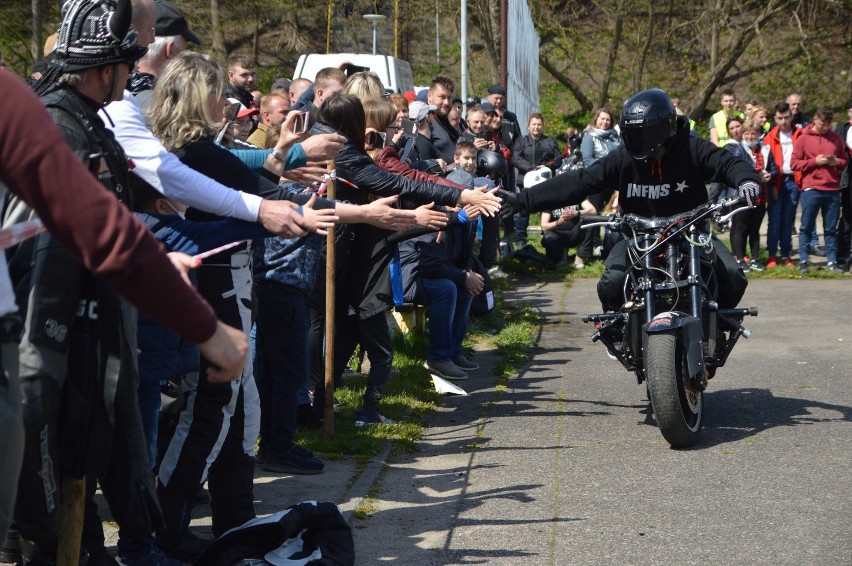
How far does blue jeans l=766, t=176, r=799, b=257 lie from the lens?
1470 cm

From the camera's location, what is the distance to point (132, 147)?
3.95 metres

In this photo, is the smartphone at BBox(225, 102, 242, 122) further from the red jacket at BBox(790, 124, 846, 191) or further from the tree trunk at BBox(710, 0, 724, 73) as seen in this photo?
the tree trunk at BBox(710, 0, 724, 73)

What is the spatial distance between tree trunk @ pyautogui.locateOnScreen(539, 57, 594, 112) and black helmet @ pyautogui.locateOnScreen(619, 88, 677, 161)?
2702cm

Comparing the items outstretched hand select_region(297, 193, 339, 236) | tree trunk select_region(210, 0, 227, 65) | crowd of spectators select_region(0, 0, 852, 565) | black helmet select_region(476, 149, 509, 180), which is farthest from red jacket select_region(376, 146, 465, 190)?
tree trunk select_region(210, 0, 227, 65)

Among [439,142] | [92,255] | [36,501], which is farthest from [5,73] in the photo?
[439,142]

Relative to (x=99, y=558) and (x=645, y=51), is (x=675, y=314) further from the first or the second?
(x=645, y=51)

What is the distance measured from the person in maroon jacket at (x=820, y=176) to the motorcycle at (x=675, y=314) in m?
7.79

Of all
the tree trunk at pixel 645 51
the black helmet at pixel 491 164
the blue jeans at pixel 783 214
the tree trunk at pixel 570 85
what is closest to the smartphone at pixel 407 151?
the black helmet at pixel 491 164

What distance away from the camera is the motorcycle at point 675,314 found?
6328 mm

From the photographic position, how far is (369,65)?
679 inches

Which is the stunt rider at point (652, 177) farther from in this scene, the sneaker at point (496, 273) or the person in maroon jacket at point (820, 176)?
the person in maroon jacket at point (820, 176)

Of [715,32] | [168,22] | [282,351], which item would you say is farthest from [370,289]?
[715,32]

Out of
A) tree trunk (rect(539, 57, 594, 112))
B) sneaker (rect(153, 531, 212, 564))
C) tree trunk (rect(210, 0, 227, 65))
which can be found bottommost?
sneaker (rect(153, 531, 212, 564))

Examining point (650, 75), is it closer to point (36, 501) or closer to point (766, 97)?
point (766, 97)
